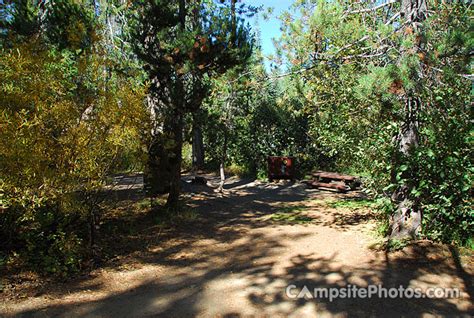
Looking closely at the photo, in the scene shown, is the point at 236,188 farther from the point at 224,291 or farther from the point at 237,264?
the point at 224,291

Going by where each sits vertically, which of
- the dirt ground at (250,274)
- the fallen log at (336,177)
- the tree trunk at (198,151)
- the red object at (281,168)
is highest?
the tree trunk at (198,151)

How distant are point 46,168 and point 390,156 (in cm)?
455

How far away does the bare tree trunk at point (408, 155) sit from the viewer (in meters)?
4.89

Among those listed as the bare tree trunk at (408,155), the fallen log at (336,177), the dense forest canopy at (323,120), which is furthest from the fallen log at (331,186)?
the bare tree trunk at (408,155)

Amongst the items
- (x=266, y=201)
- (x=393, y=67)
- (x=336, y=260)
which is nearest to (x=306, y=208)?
(x=266, y=201)

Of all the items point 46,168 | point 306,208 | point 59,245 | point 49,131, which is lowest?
point 306,208

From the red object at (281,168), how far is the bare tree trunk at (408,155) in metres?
8.65

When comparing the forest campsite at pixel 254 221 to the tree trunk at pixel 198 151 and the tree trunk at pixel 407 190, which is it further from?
the tree trunk at pixel 198 151

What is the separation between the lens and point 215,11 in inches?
324

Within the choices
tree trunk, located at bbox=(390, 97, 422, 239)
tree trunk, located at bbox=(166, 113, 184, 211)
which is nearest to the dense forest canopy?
tree trunk, located at bbox=(390, 97, 422, 239)

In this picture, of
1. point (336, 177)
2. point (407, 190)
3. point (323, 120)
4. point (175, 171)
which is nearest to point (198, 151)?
point (336, 177)

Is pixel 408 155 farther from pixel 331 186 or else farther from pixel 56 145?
pixel 331 186

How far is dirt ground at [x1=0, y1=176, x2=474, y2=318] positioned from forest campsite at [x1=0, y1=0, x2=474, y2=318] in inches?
1.0

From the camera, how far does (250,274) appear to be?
454cm
